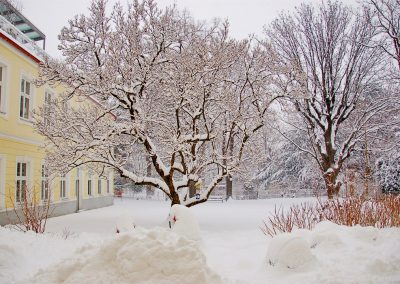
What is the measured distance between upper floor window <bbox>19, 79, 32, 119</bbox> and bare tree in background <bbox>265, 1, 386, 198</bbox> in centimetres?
1156

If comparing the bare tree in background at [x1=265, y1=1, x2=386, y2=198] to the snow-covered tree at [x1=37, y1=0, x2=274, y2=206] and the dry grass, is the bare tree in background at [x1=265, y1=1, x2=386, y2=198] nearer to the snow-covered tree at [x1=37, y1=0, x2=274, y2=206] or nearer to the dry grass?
the snow-covered tree at [x1=37, y1=0, x2=274, y2=206]

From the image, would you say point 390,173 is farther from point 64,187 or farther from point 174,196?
point 64,187

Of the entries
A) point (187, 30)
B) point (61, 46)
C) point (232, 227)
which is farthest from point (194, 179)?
point (61, 46)

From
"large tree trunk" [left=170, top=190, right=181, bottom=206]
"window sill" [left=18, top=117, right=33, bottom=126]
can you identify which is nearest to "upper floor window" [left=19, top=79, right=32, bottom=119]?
"window sill" [left=18, top=117, right=33, bottom=126]

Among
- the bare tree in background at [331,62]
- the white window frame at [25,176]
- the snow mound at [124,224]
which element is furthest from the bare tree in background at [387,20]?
the white window frame at [25,176]

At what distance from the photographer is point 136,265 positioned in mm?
4773

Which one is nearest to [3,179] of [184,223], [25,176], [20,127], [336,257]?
[25,176]

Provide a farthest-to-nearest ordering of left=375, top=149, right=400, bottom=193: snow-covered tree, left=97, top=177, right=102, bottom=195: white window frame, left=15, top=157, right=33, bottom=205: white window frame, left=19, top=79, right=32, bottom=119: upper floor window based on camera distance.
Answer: left=97, top=177, right=102, bottom=195: white window frame
left=375, top=149, right=400, bottom=193: snow-covered tree
left=19, top=79, right=32, bottom=119: upper floor window
left=15, top=157, right=33, bottom=205: white window frame

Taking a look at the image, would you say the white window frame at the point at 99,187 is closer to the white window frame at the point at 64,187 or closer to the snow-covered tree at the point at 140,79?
the white window frame at the point at 64,187

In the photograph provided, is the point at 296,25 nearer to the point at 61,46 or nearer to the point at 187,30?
the point at 187,30

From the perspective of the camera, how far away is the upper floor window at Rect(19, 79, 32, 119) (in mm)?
15156

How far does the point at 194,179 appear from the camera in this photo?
13.4 metres

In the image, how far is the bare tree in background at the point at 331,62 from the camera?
18.3 metres

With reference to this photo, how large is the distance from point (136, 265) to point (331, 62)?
652 inches
